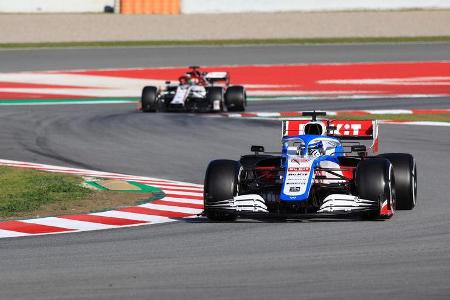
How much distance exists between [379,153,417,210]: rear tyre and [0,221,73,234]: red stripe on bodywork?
436 cm

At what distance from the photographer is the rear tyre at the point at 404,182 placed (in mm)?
16453

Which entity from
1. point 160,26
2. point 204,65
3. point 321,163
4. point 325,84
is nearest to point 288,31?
point 160,26

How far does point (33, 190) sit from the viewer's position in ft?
61.9

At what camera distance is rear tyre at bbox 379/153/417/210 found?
54.0ft

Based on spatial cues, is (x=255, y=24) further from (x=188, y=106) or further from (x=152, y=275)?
(x=152, y=275)

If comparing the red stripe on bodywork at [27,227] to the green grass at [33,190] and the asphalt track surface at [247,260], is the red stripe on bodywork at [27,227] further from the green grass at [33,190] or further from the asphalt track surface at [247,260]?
the green grass at [33,190]

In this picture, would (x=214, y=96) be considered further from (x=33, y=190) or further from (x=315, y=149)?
(x=315, y=149)

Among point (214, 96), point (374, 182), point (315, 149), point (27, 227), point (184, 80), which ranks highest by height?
point (184, 80)

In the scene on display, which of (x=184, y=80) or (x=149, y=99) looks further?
(x=184, y=80)

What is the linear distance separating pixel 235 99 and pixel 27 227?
766 inches

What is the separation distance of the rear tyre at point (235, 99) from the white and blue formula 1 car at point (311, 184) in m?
17.9

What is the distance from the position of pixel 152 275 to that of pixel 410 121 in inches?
807

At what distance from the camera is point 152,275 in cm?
1176

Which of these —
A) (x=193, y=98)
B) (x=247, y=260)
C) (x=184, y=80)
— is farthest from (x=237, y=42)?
(x=247, y=260)
